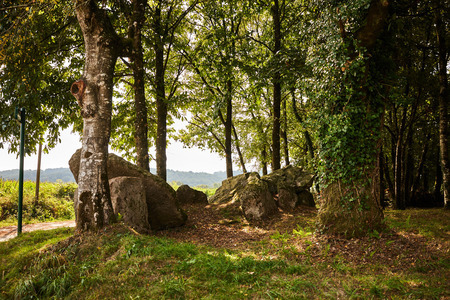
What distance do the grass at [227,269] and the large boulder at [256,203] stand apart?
91.0 inches

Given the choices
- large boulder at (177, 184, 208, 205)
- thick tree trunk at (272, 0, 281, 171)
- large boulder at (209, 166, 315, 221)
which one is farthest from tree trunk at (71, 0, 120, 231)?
thick tree trunk at (272, 0, 281, 171)

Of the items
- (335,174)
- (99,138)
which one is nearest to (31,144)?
(99,138)

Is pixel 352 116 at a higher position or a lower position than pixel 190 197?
higher

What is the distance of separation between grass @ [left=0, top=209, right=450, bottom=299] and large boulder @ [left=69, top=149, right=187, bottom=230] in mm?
1683

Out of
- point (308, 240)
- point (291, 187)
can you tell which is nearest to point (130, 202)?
point (308, 240)

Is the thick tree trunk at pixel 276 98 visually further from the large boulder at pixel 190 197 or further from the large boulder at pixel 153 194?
the large boulder at pixel 153 194

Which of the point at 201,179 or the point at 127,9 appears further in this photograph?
the point at 201,179

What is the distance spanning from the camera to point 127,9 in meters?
8.53

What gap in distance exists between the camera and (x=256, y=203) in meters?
8.44

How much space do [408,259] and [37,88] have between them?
13.1 m

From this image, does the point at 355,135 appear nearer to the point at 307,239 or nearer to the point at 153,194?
the point at 307,239

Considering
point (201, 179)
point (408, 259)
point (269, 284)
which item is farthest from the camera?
point (201, 179)

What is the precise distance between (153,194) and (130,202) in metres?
1.01

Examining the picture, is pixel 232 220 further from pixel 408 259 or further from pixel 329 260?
pixel 408 259
